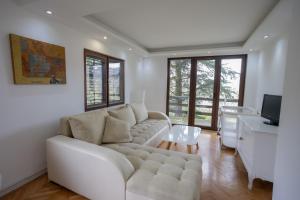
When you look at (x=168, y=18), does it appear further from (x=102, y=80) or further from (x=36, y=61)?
(x=36, y=61)

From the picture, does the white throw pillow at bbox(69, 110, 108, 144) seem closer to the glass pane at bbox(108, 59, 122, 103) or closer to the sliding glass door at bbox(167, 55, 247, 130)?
the glass pane at bbox(108, 59, 122, 103)

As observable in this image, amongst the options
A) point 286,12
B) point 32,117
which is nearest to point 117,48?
point 32,117

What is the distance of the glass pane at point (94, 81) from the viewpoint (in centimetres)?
293

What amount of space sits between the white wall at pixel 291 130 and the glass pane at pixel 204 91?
3.40 m

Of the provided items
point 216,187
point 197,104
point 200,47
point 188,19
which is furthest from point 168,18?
point 197,104

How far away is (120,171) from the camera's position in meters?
1.39

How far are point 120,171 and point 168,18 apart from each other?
88.5 inches

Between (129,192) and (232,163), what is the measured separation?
205 cm

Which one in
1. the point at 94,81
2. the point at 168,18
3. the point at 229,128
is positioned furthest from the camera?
the point at 229,128

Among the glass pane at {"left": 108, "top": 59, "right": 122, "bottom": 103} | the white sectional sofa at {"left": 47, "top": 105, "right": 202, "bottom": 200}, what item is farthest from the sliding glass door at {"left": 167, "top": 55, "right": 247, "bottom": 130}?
the white sectional sofa at {"left": 47, "top": 105, "right": 202, "bottom": 200}

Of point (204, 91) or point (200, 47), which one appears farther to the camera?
point (204, 91)

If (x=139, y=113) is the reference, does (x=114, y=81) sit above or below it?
above

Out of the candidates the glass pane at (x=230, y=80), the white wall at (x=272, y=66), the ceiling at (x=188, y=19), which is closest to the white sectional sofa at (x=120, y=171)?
the ceiling at (x=188, y=19)

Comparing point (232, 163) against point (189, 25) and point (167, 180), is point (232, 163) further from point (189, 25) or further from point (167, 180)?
point (189, 25)
